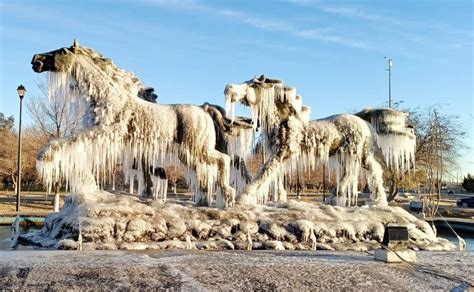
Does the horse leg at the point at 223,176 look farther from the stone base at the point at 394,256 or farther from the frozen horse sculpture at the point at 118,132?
the stone base at the point at 394,256

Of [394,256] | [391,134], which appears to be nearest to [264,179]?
[391,134]

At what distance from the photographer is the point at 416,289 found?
6.49 m

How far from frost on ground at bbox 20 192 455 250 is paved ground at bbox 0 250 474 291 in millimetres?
1591

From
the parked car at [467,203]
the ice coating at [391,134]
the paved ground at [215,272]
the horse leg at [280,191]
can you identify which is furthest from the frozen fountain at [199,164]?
the parked car at [467,203]

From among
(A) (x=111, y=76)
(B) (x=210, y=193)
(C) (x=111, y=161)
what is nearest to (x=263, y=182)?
(B) (x=210, y=193)

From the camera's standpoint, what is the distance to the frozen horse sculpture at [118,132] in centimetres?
1088

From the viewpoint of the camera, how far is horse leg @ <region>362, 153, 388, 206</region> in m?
14.2

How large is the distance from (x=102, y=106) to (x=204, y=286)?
20.6 feet

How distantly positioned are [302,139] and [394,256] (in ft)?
19.2

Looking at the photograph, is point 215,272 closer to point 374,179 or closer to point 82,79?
point 82,79

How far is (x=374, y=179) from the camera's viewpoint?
47.0 ft

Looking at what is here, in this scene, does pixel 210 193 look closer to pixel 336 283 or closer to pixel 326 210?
pixel 326 210

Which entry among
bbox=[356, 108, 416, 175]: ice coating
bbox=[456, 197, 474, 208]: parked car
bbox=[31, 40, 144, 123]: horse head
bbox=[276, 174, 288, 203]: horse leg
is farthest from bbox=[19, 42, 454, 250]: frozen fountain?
bbox=[456, 197, 474, 208]: parked car

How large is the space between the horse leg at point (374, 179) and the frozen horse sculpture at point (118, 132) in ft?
15.0
